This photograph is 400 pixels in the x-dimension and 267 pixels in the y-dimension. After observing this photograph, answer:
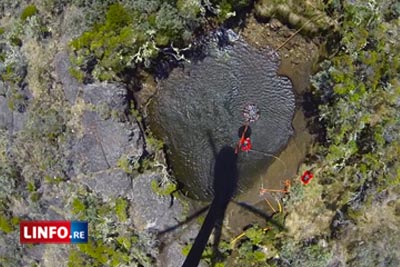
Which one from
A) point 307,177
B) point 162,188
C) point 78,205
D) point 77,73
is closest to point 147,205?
point 162,188

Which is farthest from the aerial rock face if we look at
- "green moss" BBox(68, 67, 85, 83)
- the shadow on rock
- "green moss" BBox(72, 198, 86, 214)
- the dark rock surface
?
"green moss" BBox(72, 198, 86, 214)

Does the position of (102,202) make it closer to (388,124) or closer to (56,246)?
(56,246)

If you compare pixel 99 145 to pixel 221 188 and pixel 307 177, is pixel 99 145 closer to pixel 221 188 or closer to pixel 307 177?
pixel 221 188

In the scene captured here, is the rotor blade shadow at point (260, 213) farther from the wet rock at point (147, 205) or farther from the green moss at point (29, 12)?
the green moss at point (29, 12)

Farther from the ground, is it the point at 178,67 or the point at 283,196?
the point at 178,67

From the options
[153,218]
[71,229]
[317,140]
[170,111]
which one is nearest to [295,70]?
[317,140]

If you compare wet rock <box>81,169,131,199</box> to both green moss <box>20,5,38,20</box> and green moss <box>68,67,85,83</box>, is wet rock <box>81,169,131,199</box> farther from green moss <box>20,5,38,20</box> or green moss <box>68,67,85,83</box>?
green moss <box>20,5,38,20</box>

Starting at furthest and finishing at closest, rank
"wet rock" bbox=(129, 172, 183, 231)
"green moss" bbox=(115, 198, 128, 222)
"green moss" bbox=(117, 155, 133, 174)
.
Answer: "wet rock" bbox=(129, 172, 183, 231) → "green moss" bbox=(115, 198, 128, 222) → "green moss" bbox=(117, 155, 133, 174)

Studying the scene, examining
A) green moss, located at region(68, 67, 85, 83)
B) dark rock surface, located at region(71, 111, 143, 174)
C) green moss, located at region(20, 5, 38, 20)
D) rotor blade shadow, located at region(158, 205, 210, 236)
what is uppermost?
green moss, located at region(20, 5, 38, 20)

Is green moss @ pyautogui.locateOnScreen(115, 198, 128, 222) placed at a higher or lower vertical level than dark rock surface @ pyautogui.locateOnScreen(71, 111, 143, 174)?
lower
